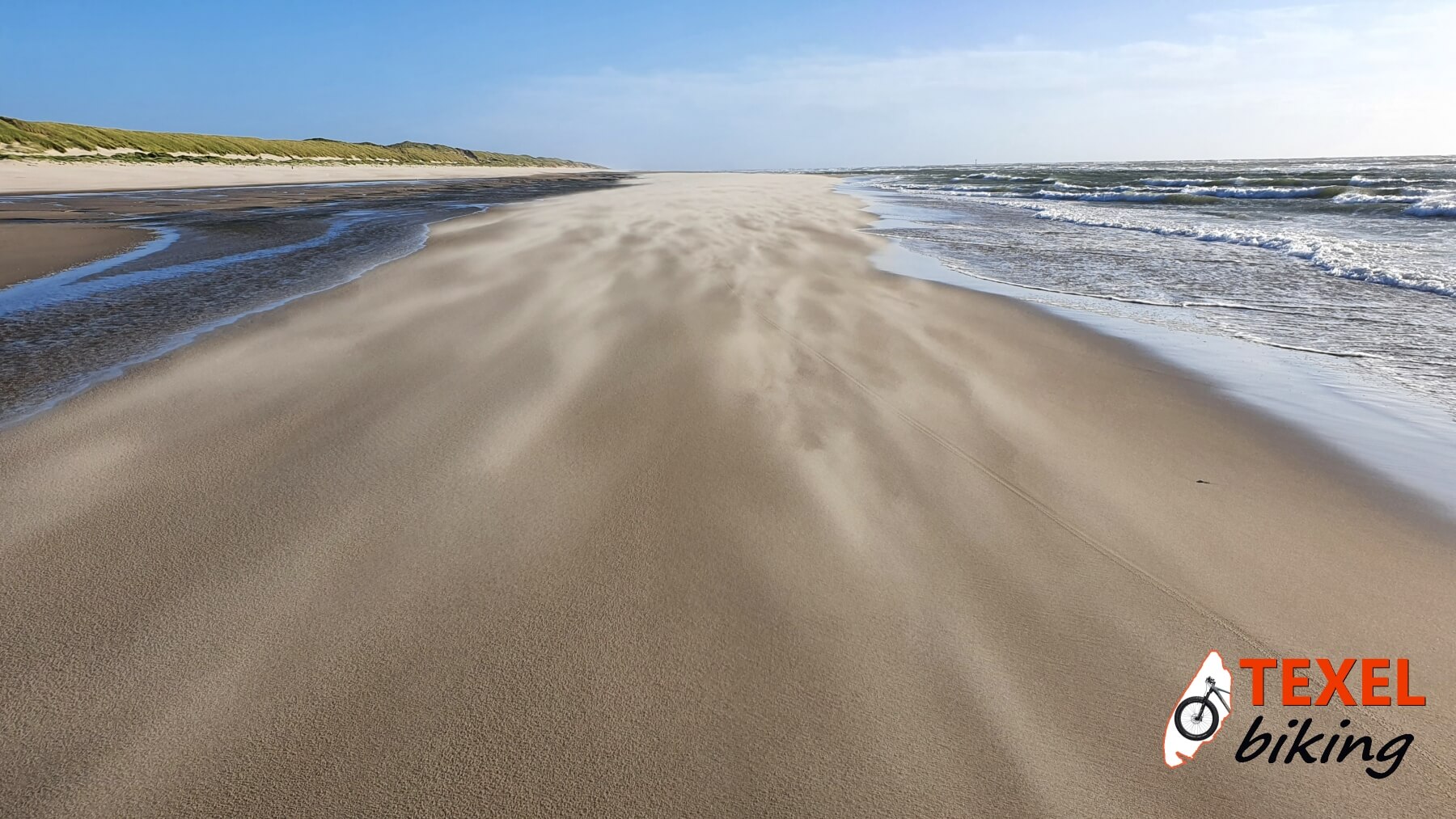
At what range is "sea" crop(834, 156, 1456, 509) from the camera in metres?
4.12

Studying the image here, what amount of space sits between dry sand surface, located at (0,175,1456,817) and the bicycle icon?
5 centimetres

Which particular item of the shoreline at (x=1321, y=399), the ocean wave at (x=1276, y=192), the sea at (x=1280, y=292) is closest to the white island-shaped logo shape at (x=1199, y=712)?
the shoreline at (x=1321, y=399)

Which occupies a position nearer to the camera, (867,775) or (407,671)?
(867,775)

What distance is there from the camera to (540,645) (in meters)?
2.02

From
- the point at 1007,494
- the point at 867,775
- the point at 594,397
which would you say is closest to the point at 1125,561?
the point at 1007,494

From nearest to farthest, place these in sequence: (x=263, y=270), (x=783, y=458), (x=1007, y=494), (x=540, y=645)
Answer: (x=540, y=645), (x=1007, y=494), (x=783, y=458), (x=263, y=270)

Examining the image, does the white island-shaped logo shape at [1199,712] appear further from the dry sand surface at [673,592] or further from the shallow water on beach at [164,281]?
the shallow water on beach at [164,281]

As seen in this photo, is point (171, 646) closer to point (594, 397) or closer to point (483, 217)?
point (594, 397)

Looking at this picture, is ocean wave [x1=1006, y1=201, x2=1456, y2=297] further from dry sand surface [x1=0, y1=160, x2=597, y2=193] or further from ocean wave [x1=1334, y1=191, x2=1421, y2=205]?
dry sand surface [x1=0, y1=160, x2=597, y2=193]

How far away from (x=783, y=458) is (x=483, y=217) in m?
13.7

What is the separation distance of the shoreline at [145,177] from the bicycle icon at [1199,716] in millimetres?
29798

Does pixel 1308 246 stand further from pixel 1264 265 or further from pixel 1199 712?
pixel 1199 712

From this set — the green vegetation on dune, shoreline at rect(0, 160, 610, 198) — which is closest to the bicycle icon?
shoreline at rect(0, 160, 610, 198)

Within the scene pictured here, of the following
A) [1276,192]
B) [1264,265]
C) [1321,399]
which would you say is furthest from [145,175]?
[1276,192]
